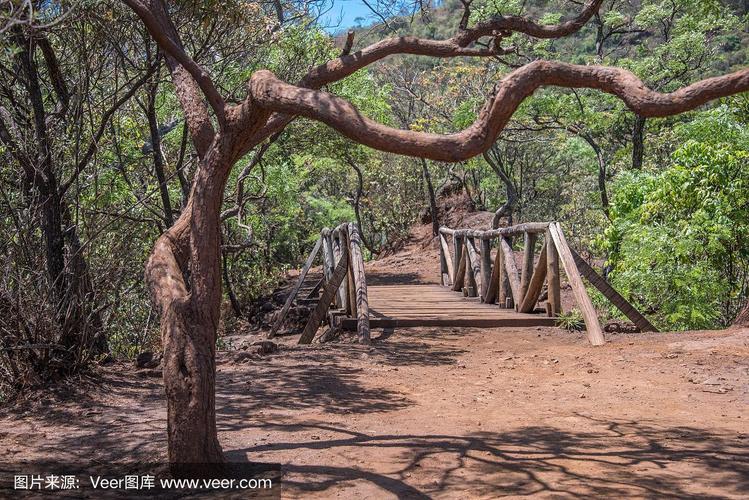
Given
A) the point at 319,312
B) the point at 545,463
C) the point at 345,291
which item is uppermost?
the point at 345,291

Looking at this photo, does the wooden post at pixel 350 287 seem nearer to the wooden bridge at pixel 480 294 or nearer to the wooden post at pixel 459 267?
the wooden bridge at pixel 480 294

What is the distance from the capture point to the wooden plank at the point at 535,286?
32.3 ft

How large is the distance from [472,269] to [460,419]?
783cm

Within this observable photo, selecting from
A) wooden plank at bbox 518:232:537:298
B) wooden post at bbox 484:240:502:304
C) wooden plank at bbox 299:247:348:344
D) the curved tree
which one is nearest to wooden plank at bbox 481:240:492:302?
wooden post at bbox 484:240:502:304

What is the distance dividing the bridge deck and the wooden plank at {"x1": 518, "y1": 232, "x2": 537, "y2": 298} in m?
0.37

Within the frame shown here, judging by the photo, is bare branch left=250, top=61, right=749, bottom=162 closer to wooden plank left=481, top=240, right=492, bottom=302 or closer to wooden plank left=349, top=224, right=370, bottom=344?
wooden plank left=349, top=224, right=370, bottom=344

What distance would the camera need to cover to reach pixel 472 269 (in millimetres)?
13273

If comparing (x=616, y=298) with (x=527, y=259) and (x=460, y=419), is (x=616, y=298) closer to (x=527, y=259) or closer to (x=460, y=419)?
(x=527, y=259)

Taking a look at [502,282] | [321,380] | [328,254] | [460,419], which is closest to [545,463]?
[460,419]

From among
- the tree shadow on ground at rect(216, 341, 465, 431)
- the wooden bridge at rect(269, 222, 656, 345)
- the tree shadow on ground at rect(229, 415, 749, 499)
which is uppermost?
the wooden bridge at rect(269, 222, 656, 345)

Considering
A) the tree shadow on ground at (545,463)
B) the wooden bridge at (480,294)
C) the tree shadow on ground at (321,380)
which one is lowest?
the tree shadow on ground at (545,463)

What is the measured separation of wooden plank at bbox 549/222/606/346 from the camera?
332 inches

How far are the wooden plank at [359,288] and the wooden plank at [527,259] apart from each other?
213 centimetres

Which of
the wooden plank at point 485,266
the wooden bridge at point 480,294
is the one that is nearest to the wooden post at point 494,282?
the wooden bridge at point 480,294
